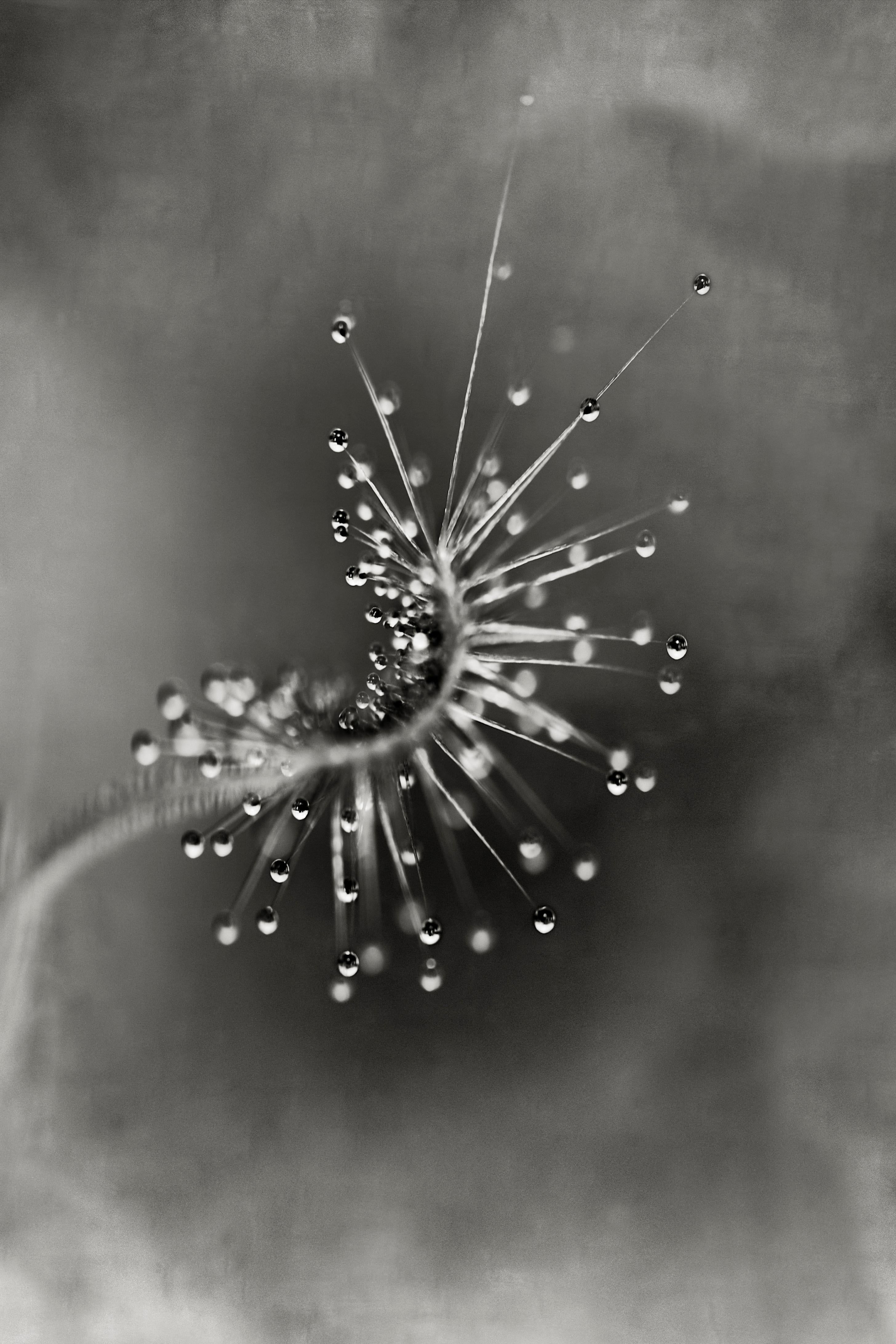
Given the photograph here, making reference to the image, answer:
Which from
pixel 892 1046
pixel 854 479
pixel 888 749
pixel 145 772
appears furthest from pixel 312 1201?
pixel 854 479

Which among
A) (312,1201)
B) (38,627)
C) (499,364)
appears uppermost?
(499,364)

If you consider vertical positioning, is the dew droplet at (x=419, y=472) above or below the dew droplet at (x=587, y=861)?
above

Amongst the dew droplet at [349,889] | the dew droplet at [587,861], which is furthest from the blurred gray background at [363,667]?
the dew droplet at [349,889]

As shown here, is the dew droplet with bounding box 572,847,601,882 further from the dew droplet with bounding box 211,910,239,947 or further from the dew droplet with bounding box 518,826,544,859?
the dew droplet with bounding box 211,910,239,947

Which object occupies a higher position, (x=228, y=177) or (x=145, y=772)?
(x=228, y=177)

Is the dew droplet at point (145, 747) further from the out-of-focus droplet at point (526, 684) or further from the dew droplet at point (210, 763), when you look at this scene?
the out-of-focus droplet at point (526, 684)

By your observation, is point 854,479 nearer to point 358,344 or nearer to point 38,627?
point 358,344
